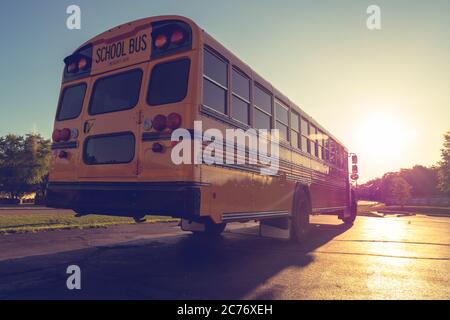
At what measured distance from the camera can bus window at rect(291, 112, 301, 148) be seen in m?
7.19

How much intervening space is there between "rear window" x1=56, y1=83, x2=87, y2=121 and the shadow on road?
86.8 inches

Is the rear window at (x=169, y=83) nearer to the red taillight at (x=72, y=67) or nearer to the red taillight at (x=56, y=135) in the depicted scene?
the red taillight at (x=72, y=67)

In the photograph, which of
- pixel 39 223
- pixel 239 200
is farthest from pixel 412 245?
pixel 39 223

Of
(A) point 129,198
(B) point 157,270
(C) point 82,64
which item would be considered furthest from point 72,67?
(B) point 157,270

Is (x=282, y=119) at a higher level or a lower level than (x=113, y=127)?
higher

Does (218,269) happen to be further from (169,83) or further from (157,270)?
(169,83)

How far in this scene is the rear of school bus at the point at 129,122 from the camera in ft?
13.6

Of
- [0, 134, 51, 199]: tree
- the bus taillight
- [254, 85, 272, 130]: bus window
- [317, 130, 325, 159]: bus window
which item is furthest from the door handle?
[0, 134, 51, 199]: tree

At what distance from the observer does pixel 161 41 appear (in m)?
4.59

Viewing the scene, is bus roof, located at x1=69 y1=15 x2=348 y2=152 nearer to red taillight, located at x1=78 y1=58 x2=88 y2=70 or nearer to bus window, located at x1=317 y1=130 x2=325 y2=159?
red taillight, located at x1=78 y1=58 x2=88 y2=70

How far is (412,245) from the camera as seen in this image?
25.3 ft

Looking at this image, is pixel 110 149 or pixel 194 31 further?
pixel 110 149

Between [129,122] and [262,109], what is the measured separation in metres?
2.30
